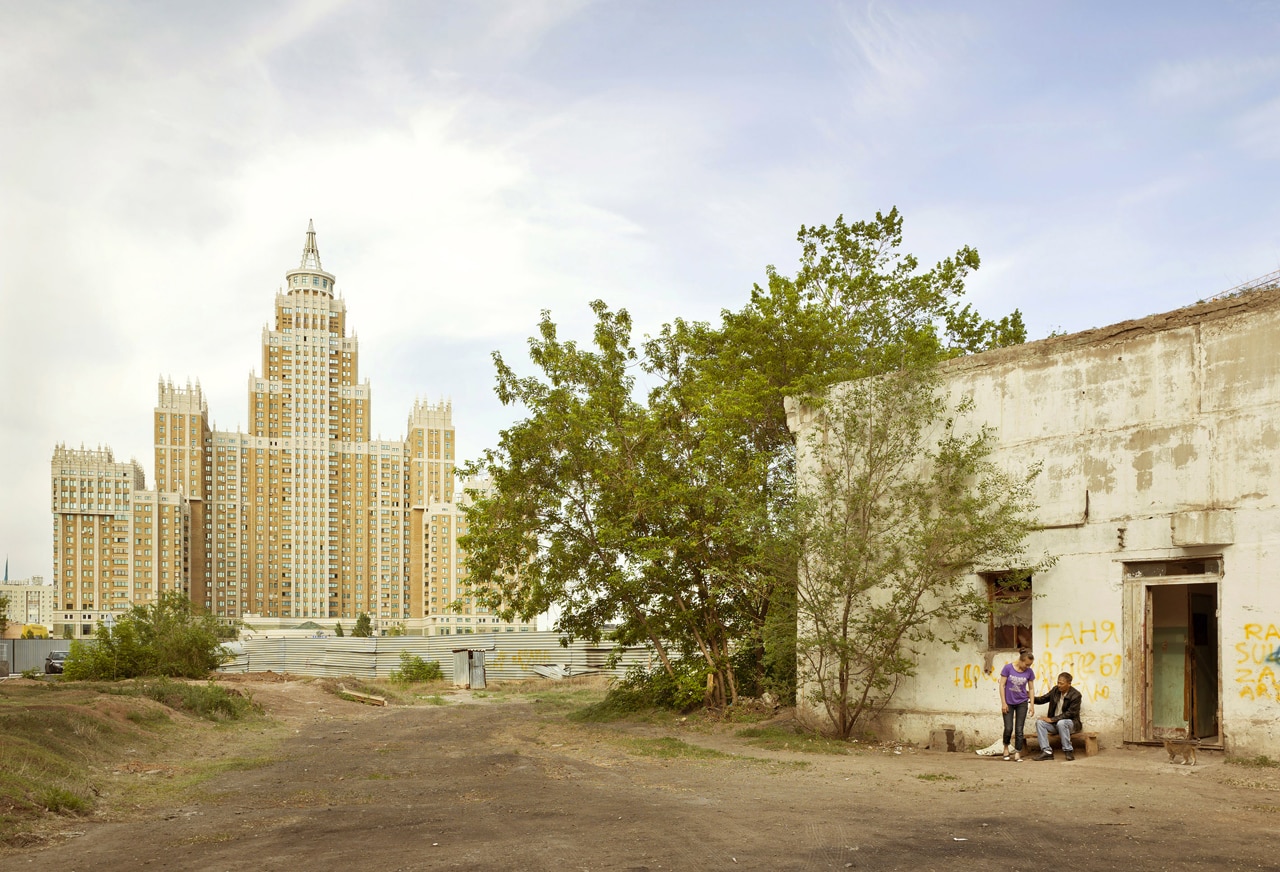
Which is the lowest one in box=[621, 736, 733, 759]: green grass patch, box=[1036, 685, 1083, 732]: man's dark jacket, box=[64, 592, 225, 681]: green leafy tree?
box=[64, 592, 225, 681]: green leafy tree

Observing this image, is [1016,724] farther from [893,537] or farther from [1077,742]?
Result: [893,537]

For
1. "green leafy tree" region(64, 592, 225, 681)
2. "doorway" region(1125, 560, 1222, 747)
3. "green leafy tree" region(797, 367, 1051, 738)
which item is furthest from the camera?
"green leafy tree" region(64, 592, 225, 681)

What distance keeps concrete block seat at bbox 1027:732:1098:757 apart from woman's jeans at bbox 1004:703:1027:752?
0.29 metres

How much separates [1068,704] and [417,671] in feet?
112

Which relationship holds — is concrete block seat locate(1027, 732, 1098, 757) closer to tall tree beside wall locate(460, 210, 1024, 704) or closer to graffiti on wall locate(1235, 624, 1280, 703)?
graffiti on wall locate(1235, 624, 1280, 703)

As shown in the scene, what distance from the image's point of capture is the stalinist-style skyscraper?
140375mm

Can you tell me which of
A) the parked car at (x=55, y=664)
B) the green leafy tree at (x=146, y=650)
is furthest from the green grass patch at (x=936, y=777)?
the parked car at (x=55, y=664)

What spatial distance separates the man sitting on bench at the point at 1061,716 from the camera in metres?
14.0

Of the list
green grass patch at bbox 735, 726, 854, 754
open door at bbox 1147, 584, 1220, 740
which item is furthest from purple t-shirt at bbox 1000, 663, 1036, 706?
green grass patch at bbox 735, 726, 854, 754

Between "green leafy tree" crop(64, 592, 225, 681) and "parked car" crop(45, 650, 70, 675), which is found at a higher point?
"green leafy tree" crop(64, 592, 225, 681)

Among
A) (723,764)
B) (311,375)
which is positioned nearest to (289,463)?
(311,375)

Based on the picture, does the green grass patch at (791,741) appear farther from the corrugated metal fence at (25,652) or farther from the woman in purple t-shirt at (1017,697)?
the corrugated metal fence at (25,652)

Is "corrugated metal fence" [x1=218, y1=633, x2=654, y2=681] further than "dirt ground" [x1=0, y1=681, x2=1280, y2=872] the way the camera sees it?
Yes

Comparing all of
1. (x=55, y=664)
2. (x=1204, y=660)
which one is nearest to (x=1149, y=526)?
(x=1204, y=660)
